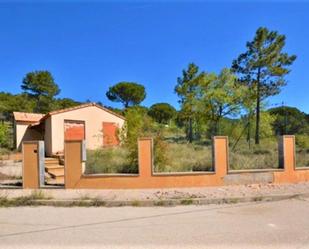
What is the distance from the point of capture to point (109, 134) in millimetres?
25500

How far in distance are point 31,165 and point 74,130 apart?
462 inches

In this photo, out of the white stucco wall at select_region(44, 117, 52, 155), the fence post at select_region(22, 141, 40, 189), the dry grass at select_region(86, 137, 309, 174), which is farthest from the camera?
the white stucco wall at select_region(44, 117, 52, 155)

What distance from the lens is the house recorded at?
22266 millimetres

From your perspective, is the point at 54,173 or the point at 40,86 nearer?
the point at 54,173

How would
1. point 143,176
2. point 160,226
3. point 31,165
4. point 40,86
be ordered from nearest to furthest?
point 160,226
point 143,176
point 31,165
point 40,86

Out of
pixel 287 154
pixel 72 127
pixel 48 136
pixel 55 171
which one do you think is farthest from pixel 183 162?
pixel 72 127

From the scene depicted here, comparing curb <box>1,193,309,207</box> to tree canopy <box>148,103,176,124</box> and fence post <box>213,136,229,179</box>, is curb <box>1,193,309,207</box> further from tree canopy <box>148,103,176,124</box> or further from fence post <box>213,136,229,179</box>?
tree canopy <box>148,103,176,124</box>

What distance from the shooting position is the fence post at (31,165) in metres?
11.8

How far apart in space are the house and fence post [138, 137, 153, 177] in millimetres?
10556

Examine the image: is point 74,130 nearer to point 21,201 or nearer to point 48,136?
point 48,136

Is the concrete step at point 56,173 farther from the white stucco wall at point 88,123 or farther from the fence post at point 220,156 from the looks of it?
the fence post at point 220,156

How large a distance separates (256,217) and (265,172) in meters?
4.52

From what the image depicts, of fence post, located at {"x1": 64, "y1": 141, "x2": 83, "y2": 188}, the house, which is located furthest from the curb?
the house

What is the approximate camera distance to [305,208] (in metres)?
8.82
